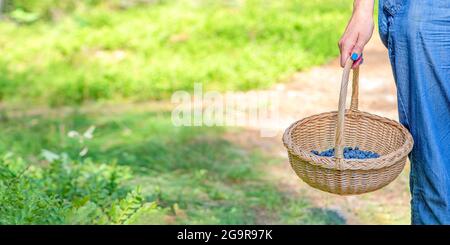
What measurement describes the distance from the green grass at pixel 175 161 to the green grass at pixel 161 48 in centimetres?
49

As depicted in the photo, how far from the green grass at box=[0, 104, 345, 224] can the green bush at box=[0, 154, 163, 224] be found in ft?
0.28

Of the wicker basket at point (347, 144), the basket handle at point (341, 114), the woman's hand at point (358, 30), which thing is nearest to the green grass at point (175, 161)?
the wicker basket at point (347, 144)

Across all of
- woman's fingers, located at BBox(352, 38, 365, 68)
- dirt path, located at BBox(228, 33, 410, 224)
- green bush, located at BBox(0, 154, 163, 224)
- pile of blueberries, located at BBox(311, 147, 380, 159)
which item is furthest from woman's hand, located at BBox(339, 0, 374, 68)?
dirt path, located at BBox(228, 33, 410, 224)

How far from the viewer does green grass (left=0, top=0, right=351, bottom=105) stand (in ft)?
19.9

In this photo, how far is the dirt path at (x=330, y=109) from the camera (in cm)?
410

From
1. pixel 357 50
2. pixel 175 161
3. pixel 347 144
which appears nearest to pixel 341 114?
pixel 357 50

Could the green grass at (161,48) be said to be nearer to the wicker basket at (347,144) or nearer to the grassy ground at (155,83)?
the grassy ground at (155,83)

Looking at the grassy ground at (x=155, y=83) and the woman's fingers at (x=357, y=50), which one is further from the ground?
the woman's fingers at (x=357, y=50)

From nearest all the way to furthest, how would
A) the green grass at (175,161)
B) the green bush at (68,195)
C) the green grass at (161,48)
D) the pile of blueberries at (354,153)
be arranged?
the pile of blueberries at (354,153), the green bush at (68,195), the green grass at (175,161), the green grass at (161,48)

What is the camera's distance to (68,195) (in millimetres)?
3910

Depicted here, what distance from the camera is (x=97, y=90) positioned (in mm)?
5973

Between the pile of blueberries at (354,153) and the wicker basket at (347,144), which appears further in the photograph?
the pile of blueberries at (354,153)

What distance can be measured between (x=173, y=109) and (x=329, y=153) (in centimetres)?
290

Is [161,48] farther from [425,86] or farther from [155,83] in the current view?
[425,86]
